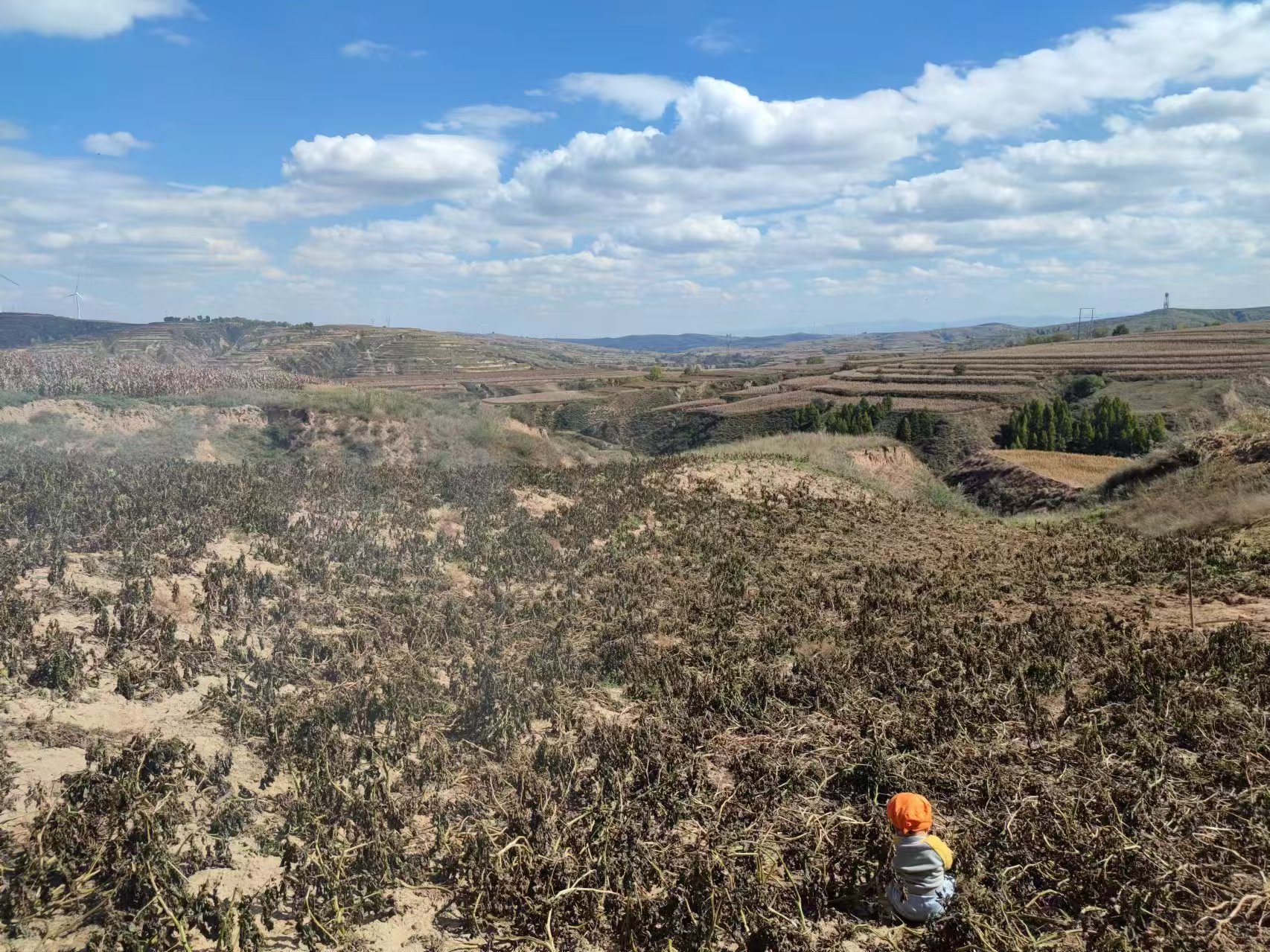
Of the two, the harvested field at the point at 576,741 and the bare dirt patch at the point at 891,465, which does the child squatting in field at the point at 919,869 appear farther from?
the bare dirt patch at the point at 891,465

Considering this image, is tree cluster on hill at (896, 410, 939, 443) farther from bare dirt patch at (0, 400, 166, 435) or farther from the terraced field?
bare dirt patch at (0, 400, 166, 435)

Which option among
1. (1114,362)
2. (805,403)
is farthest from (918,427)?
(1114,362)

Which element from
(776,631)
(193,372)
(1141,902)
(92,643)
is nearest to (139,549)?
(92,643)

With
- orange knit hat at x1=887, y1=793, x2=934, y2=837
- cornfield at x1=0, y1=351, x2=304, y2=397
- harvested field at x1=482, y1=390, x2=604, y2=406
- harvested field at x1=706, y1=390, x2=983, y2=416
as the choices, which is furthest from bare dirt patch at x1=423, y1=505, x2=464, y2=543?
harvested field at x1=482, y1=390, x2=604, y2=406

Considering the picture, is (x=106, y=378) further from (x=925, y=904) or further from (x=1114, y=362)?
(x=1114, y=362)

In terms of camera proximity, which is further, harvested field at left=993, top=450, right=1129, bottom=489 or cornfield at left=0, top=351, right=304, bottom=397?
harvested field at left=993, top=450, right=1129, bottom=489

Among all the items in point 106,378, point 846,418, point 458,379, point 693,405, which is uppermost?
point 458,379
